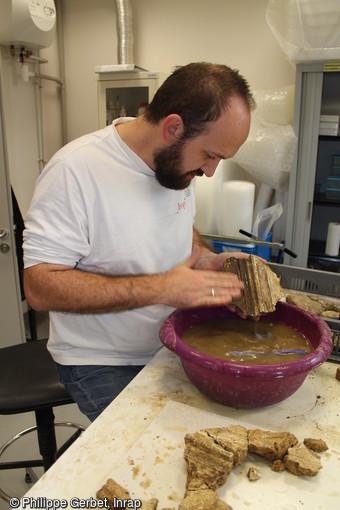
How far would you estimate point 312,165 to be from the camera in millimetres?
2465

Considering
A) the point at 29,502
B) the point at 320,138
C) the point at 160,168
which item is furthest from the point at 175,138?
the point at 320,138

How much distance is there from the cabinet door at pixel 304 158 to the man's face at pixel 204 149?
131 centimetres

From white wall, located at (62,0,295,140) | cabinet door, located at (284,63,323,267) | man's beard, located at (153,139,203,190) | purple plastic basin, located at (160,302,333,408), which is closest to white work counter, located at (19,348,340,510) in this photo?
purple plastic basin, located at (160,302,333,408)

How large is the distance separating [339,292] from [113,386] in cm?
100

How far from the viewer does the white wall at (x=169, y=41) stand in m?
2.76

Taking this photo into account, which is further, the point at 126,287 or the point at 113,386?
the point at 113,386

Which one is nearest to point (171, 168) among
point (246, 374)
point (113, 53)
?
point (246, 374)

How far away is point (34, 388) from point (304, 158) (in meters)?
1.89

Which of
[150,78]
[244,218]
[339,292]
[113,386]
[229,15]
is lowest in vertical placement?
[113,386]

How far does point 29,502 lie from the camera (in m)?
0.79

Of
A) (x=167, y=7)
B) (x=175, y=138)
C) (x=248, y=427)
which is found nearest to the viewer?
(x=248, y=427)

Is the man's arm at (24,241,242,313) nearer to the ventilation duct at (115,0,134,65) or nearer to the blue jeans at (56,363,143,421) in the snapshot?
the blue jeans at (56,363,143,421)

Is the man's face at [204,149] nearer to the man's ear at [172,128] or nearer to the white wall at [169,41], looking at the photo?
the man's ear at [172,128]

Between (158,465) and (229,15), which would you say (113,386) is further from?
(229,15)
